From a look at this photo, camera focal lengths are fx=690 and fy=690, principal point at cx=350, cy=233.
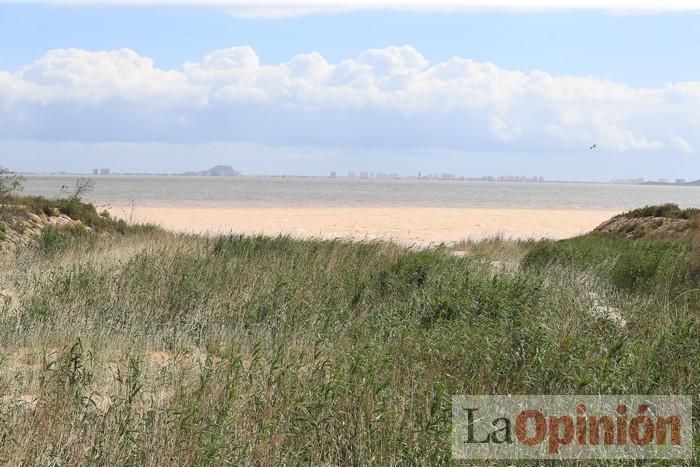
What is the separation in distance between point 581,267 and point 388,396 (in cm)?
866

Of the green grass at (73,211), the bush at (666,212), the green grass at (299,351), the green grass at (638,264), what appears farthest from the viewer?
the bush at (666,212)

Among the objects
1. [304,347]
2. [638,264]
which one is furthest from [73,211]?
[638,264]

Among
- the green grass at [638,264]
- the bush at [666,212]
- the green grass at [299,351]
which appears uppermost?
the bush at [666,212]

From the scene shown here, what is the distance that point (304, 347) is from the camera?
7227mm

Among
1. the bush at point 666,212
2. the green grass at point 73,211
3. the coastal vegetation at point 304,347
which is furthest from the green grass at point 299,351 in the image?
the bush at point 666,212

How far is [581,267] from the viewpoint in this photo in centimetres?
1302

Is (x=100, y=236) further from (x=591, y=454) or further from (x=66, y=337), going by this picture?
(x=591, y=454)

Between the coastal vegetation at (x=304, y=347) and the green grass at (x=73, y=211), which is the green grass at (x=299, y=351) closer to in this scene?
the coastal vegetation at (x=304, y=347)

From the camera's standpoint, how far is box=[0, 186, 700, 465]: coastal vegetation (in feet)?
15.8

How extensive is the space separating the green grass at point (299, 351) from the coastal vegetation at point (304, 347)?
2cm

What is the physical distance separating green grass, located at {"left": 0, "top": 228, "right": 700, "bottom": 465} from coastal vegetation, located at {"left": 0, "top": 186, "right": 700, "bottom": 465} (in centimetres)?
2

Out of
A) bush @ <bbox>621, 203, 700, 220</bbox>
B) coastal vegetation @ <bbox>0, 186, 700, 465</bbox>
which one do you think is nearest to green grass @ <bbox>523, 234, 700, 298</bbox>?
coastal vegetation @ <bbox>0, 186, 700, 465</bbox>

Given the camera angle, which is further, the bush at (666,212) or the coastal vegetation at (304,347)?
the bush at (666,212)

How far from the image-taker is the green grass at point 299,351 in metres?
4.82
